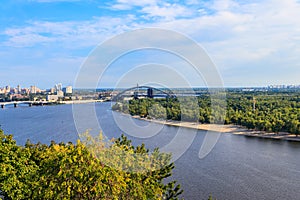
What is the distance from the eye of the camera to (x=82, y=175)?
3.17 metres

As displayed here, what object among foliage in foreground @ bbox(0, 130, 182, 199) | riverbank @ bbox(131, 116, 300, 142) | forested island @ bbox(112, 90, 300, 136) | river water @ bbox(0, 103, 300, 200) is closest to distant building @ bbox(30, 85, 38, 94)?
forested island @ bbox(112, 90, 300, 136)

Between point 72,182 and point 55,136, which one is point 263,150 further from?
point 72,182

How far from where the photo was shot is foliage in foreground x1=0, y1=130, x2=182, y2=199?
3250mm

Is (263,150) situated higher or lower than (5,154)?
lower

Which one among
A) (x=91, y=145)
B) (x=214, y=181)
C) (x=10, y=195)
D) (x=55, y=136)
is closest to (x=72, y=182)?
(x=91, y=145)

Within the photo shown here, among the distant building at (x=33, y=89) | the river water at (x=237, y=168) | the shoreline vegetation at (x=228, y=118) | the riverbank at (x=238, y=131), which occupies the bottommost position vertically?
the river water at (x=237, y=168)

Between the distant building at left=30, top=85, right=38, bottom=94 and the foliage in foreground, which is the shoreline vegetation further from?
the distant building at left=30, top=85, right=38, bottom=94

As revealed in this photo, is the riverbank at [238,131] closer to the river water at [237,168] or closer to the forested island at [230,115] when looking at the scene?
the forested island at [230,115]

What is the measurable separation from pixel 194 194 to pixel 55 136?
8339mm

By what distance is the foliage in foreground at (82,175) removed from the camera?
3.25 m

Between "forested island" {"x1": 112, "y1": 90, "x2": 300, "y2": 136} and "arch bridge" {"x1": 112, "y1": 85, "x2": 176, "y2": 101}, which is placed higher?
"arch bridge" {"x1": 112, "y1": 85, "x2": 176, "y2": 101}

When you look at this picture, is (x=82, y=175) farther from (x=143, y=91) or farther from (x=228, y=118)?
(x=228, y=118)

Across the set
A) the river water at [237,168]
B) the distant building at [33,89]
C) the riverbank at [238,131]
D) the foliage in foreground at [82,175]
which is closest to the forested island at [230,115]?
the riverbank at [238,131]

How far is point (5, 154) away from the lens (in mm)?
4191
